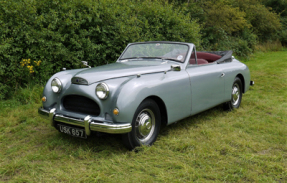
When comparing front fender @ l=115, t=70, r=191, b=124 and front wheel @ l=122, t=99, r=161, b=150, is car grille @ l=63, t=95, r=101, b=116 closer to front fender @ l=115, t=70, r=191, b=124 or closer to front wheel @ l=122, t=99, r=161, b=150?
front fender @ l=115, t=70, r=191, b=124

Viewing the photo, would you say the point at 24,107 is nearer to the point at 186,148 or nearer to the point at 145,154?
the point at 145,154

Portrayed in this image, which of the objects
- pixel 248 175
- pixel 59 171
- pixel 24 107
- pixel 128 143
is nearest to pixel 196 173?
pixel 248 175

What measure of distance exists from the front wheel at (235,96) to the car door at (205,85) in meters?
0.52

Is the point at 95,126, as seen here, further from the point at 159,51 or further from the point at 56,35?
the point at 56,35

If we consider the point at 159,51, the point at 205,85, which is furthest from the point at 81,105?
the point at 205,85

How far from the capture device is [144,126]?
3.32 m

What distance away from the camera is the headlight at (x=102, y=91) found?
9.83ft

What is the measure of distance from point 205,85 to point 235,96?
1.44m

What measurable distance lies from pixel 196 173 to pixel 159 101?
114 cm

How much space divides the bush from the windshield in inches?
84.3

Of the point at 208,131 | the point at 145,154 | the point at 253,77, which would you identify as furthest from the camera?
the point at 253,77

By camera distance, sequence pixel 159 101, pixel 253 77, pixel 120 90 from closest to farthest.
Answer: pixel 120 90 < pixel 159 101 < pixel 253 77

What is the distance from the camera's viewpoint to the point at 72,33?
6293mm

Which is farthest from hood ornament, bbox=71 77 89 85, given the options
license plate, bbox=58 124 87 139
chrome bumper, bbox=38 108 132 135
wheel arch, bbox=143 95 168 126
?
wheel arch, bbox=143 95 168 126
